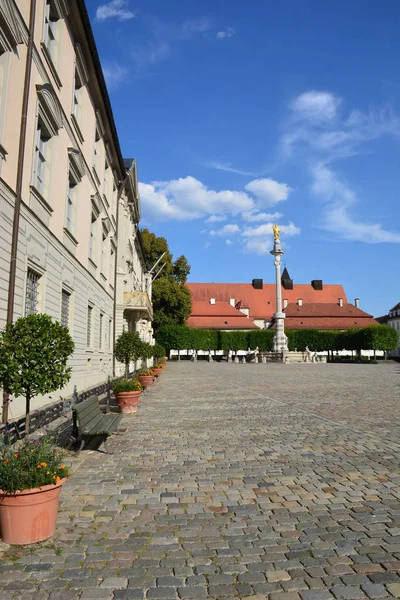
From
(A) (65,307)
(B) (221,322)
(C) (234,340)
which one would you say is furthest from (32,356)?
(B) (221,322)

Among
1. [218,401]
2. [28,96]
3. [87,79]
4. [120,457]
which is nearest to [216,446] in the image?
[120,457]

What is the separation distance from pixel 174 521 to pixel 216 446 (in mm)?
3452

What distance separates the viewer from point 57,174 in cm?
1365

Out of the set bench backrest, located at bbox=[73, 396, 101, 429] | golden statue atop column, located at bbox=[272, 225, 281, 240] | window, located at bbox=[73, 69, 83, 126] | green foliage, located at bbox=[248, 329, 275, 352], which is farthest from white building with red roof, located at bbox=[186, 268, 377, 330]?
bench backrest, located at bbox=[73, 396, 101, 429]

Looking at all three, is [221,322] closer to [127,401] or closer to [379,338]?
[379,338]

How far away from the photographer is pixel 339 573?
3443mm

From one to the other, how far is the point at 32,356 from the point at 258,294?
9525 cm

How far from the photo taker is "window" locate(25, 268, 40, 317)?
11.5 meters

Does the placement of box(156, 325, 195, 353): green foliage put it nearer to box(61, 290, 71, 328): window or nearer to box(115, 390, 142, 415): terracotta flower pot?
box(61, 290, 71, 328): window

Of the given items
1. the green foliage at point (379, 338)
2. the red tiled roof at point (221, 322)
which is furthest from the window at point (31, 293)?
the red tiled roof at point (221, 322)

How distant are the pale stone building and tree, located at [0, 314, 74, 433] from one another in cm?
317

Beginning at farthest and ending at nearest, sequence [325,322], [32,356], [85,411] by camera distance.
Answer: [325,322] < [85,411] < [32,356]

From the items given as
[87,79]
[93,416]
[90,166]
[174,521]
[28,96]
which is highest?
[87,79]

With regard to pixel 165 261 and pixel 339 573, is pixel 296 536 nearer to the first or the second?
pixel 339 573
